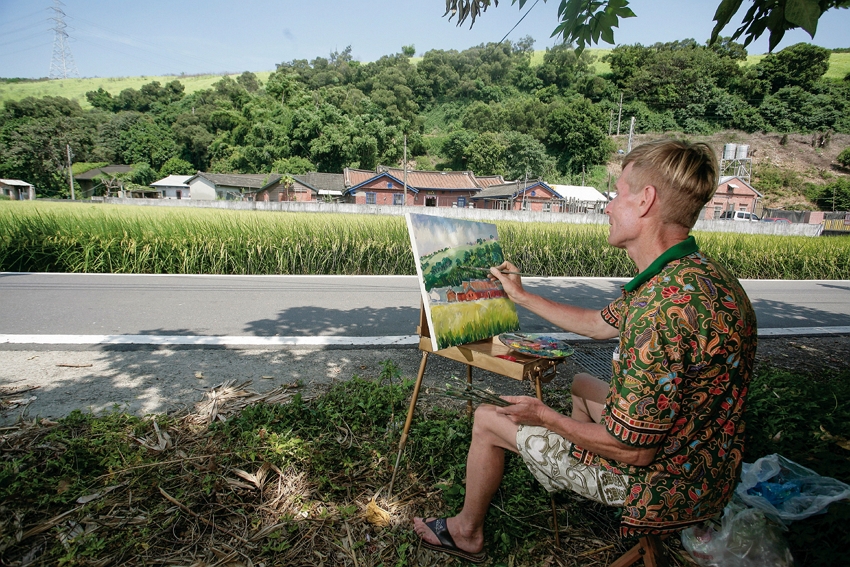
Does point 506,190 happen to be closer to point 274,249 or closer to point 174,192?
point 274,249

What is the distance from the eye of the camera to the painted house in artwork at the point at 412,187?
173 ft

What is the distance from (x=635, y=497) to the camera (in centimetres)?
156

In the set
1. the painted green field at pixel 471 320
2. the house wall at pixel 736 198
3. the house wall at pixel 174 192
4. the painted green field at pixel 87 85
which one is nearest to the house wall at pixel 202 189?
the house wall at pixel 174 192

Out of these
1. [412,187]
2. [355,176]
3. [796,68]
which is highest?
[796,68]

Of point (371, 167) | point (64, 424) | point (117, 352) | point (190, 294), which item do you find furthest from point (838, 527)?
point (371, 167)

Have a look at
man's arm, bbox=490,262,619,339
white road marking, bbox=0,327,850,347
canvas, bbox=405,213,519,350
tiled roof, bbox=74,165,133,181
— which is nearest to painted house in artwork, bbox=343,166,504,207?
tiled roof, bbox=74,165,133,181

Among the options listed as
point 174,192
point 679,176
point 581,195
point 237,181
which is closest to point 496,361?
point 679,176

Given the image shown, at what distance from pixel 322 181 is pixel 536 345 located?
188 feet

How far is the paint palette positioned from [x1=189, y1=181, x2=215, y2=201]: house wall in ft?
223

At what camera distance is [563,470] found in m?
1.73

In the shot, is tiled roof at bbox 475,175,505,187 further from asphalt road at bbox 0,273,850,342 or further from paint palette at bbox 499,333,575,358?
paint palette at bbox 499,333,575,358

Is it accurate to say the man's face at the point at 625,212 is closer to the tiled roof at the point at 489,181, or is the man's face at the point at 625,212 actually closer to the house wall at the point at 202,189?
the tiled roof at the point at 489,181

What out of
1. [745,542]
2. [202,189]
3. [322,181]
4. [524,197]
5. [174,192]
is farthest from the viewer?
[174,192]

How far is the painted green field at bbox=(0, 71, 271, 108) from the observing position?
104 m
